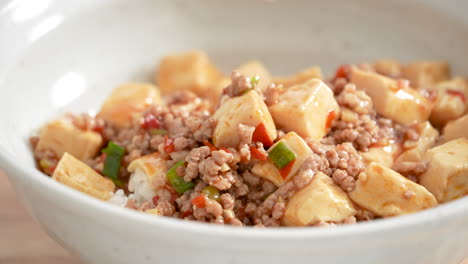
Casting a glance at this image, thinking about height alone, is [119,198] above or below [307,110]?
below

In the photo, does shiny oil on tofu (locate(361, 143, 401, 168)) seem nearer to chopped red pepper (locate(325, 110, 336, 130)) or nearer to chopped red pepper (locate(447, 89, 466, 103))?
chopped red pepper (locate(325, 110, 336, 130))

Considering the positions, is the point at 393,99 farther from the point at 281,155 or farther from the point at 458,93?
the point at 281,155

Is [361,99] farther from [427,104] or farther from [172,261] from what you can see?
[172,261]

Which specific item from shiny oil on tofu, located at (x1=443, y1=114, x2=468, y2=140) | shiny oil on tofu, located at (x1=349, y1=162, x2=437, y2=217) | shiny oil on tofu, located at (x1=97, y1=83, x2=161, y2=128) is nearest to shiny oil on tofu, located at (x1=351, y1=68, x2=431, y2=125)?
shiny oil on tofu, located at (x1=443, y1=114, x2=468, y2=140)

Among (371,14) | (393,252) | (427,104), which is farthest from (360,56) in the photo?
(393,252)

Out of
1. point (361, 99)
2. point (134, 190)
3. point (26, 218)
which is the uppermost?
point (361, 99)

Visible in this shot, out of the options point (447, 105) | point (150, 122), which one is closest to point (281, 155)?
point (150, 122)
